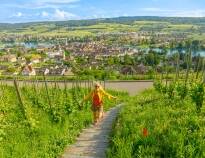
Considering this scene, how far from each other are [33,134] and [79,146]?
1034mm

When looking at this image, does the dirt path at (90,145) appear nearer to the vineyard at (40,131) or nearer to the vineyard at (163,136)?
the vineyard at (40,131)

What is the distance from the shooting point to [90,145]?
995cm

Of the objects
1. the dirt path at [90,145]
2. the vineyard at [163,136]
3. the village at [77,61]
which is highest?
the vineyard at [163,136]

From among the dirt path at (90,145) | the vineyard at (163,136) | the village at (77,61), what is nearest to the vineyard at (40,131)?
the dirt path at (90,145)

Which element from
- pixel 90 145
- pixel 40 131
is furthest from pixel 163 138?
pixel 40 131

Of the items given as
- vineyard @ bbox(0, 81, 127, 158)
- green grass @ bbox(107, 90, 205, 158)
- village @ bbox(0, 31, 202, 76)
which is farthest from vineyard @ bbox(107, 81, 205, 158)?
village @ bbox(0, 31, 202, 76)

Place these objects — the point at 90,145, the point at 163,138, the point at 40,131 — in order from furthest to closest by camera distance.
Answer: the point at 40,131, the point at 90,145, the point at 163,138

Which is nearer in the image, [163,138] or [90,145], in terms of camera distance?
[163,138]

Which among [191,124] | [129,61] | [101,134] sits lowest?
[129,61]

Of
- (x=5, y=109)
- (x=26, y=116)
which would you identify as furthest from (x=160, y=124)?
(x=5, y=109)

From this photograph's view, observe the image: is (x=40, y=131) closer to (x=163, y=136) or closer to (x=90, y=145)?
(x=90, y=145)

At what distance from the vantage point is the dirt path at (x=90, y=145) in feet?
29.8

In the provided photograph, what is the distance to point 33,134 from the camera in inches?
396

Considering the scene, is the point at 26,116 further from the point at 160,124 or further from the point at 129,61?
the point at 129,61
